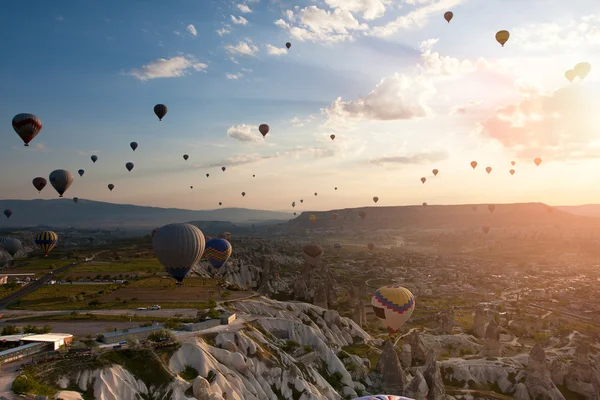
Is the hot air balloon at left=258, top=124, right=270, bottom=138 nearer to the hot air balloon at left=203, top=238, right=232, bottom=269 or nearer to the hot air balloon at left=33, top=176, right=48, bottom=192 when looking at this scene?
the hot air balloon at left=203, top=238, right=232, bottom=269

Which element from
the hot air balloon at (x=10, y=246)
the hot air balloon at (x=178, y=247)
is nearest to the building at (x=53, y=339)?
the hot air balloon at (x=178, y=247)

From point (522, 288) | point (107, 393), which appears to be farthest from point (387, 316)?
point (522, 288)

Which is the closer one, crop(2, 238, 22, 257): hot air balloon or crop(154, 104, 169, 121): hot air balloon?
crop(154, 104, 169, 121): hot air balloon

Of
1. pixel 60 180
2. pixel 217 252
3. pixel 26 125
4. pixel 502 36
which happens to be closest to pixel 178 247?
pixel 217 252

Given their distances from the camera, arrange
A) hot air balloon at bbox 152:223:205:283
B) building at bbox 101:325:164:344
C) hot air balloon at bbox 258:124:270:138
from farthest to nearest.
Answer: hot air balloon at bbox 258:124:270:138 → hot air balloon at bbox 152:223:205:283 → building at bbox 101:325:164:344

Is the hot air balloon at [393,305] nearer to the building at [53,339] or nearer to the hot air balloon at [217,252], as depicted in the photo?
the building at [53,339]

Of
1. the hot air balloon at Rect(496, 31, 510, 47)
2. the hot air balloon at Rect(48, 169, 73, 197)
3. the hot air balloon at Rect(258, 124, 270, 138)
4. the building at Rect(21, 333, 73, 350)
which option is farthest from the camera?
the hot air balloon at Rect(258, 124, 270, 138)

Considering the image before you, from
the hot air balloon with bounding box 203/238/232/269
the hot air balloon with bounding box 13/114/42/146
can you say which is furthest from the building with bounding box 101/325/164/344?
the hot air balloon with bounding box 13/114/42/146
